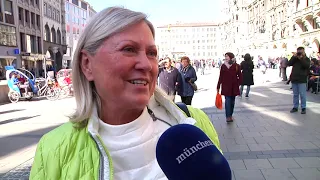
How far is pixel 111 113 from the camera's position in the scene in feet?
4.78

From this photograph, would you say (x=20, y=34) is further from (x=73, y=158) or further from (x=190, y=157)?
(x=190, y=157)

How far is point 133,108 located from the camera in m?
1.35

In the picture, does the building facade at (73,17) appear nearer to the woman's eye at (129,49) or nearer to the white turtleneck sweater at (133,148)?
the white turtleneck sweater at (133,148)

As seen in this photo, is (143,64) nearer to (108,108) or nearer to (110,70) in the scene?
(110,70)

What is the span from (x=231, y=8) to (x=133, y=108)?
324ft

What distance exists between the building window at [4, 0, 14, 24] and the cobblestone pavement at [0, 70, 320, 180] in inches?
1167

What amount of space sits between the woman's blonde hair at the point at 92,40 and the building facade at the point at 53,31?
137ft

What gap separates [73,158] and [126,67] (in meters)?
0.44

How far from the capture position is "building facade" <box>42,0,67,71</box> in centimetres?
4400

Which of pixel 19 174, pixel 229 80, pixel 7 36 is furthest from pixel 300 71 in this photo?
pixel 7 36

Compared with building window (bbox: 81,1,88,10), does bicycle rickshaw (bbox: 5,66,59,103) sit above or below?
below

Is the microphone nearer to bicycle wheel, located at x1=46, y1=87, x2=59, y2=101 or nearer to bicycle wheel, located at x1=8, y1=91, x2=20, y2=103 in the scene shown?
bicycle wheel, located at x1=8, y1=91, x2=20, y2=103

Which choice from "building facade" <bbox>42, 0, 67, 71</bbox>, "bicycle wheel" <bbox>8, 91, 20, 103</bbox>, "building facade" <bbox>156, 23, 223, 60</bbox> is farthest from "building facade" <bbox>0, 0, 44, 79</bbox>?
"building facade" <bbox>156, 23, 223, 60</bbox>

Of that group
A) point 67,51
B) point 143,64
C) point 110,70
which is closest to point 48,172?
point 110,70
